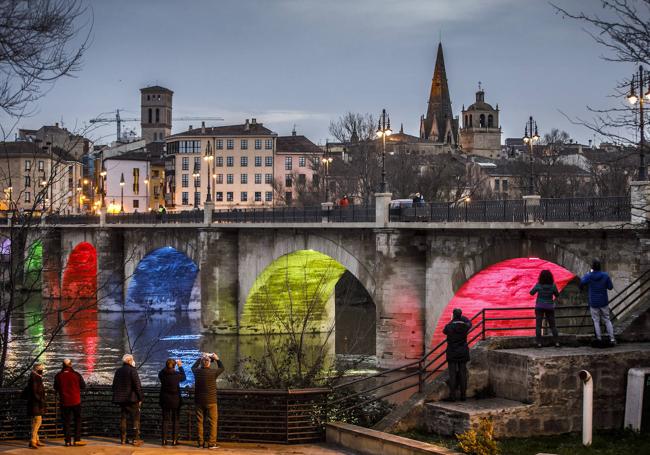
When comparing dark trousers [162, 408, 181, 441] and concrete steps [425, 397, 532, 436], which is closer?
concrete steps [425, 397, 532, 436]

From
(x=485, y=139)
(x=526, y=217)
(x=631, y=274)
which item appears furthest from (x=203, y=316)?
(x=485, y=139)

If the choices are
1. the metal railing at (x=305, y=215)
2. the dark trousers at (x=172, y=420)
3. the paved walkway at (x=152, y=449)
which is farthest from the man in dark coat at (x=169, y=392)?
the metal railing at (x=305, y=215)

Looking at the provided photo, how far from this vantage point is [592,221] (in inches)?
1055

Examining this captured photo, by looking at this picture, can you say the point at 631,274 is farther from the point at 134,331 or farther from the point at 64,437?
the point at 134,331

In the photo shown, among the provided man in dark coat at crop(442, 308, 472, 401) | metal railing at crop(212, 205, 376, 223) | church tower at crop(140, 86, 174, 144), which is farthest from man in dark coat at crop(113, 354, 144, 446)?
church tower at crop(140, 86, 174, 144)

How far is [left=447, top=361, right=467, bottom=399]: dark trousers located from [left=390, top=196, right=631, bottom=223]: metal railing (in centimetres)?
710

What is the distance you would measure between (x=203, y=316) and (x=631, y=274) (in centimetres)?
3048

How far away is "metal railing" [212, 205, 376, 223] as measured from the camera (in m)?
40.2

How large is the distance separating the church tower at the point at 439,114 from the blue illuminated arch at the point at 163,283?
95450mm

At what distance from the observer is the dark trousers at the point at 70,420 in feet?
53.8

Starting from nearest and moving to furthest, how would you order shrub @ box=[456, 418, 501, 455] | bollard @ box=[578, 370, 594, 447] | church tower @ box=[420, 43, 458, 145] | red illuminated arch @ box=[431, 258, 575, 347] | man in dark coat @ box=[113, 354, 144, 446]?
shrub @ box=[456, 418, 501, 455] < bollard @ box=[578, 370, 594, 447] < man in dark coat @ box=[113, 354, 144, 446] < red illuminated arch @ box=[431, 258, 575, 347] < church tower @ box=[420, 43, 458, 145]

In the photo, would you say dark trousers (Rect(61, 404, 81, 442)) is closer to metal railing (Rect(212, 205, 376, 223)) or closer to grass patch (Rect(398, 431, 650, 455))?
grass patch (Rect(398, 431, 650, 455))

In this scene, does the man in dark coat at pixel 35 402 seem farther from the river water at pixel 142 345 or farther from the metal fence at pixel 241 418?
the river water at pixel 142 345

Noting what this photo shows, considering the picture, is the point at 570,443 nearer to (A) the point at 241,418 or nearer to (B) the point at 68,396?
(A) the point at 241,418
